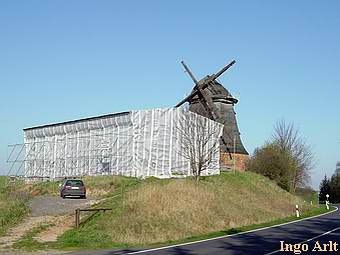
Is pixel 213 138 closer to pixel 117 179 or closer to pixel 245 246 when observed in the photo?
pixel 117 179

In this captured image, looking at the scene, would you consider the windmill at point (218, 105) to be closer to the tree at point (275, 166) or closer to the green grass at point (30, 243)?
the tree at point (275, 166)

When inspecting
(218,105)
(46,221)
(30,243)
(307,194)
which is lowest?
(30,243)

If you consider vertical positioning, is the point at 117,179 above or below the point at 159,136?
below

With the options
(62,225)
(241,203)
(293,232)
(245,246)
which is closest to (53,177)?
(241,203)

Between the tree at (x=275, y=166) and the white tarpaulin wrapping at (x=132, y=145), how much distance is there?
8.05 m

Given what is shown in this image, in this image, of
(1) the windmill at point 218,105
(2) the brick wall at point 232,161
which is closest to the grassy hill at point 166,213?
(2) the brick wall at point 232,161

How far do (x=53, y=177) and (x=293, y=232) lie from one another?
38900 millimetres

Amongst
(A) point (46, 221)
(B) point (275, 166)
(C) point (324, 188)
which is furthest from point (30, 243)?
(C) point (324, 188)

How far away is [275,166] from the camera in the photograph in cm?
6294

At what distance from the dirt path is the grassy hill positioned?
930mm

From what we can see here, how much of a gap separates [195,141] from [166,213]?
78.9ft

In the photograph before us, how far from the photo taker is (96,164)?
5234 centimetres

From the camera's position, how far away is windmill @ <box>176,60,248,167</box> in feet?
214

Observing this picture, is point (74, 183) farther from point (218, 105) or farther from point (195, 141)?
point (218, 105)
